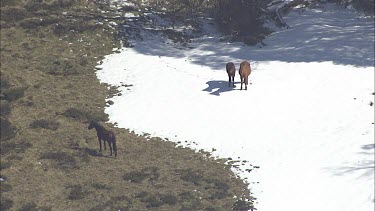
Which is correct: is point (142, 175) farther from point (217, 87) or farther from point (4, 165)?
point (217, 87)

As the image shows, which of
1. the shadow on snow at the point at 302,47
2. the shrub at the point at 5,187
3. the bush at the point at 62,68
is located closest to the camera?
the shrub at the point at 5,187

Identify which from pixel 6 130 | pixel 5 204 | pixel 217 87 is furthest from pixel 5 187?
pixel 217 87

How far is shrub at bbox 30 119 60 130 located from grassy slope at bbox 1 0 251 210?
0.15ft

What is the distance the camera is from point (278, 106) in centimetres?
2452

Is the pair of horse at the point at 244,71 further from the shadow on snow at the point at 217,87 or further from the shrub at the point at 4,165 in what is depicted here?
the shrub at the point at 4,165

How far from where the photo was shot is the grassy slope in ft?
53.4

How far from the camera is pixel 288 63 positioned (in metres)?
30.6

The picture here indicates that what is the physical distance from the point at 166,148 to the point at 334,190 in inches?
292

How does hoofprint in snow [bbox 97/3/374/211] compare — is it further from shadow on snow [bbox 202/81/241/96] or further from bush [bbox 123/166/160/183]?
bush [bbox 123/166/160/183]

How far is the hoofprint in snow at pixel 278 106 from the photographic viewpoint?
57.9 feet

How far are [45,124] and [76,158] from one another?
11.6 ft

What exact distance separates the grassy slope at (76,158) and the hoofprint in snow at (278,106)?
4.09 ft

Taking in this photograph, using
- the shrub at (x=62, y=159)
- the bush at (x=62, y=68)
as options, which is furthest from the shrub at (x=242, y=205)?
the bush at (x=62, y=68)

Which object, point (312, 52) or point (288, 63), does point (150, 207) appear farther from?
point (312, 52)
